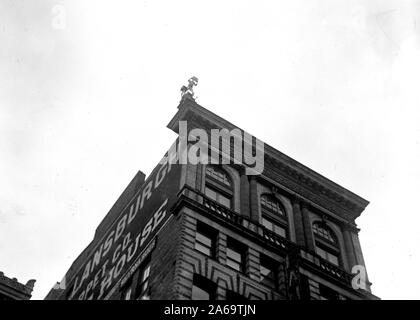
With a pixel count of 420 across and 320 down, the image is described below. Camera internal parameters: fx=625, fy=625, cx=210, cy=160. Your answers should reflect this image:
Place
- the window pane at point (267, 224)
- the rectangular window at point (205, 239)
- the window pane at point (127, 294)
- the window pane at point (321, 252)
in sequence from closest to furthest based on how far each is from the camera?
the rectangular window at point (205, 239)
the window pane at point (127, 294)
the window pane at point (267, 224)
the window pane at point (321, 252)

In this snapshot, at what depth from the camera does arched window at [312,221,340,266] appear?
48.8 meters

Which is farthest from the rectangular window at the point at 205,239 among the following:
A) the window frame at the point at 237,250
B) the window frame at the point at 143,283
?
the window frame at the point at 143,283

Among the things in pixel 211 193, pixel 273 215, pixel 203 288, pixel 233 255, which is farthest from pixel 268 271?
pixel 211 193

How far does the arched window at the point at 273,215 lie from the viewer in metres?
47.2

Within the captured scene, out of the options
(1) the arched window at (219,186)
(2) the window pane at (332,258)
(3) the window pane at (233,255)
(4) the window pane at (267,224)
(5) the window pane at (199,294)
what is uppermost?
(1) the arched window at (219,186)

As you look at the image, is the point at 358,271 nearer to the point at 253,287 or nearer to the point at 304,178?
the point at 304,178

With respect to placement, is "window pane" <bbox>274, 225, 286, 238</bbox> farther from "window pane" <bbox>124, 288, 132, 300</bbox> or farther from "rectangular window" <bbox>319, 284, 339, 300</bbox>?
"window pane" <bbox>124, 288, 132, 300</bbox>

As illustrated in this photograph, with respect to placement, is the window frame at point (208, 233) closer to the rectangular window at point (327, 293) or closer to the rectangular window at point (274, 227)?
the rectangular window at point (274, 227)

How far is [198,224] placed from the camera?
41.0 meters

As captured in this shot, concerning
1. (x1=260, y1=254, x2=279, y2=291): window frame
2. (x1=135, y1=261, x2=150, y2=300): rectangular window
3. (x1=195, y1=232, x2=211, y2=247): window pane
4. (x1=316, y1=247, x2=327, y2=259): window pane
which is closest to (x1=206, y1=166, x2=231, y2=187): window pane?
(x1=195, y1=232, x2=211, y2=247): window pane

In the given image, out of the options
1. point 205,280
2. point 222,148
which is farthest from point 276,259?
point 222,148

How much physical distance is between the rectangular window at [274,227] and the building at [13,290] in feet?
61.5

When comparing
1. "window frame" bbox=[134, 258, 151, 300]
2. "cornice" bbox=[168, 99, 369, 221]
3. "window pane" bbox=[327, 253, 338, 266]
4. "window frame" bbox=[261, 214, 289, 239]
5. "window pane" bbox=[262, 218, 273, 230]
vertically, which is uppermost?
"cornice" bbox=[168, 99, 369, 221]
